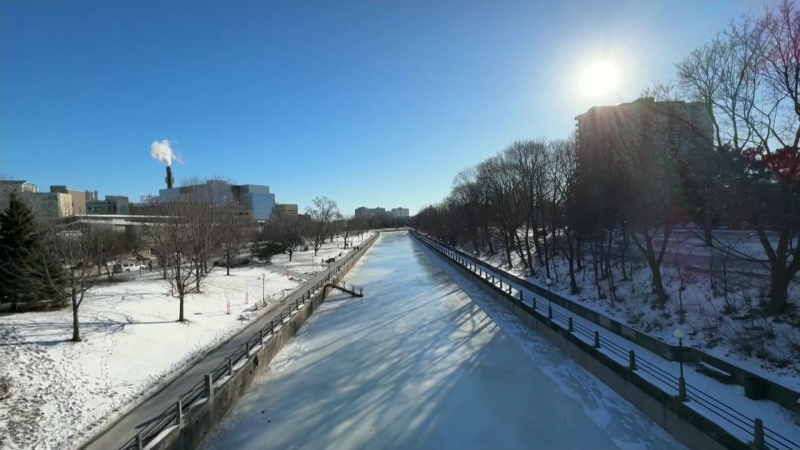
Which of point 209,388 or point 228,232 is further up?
point 228,232

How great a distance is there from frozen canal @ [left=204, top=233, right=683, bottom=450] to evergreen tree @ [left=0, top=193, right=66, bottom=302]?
1110 cm

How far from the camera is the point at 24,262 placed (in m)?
Result: 18.3

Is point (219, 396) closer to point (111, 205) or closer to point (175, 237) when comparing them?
point (175, 237)

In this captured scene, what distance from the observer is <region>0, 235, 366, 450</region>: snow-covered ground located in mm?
10047

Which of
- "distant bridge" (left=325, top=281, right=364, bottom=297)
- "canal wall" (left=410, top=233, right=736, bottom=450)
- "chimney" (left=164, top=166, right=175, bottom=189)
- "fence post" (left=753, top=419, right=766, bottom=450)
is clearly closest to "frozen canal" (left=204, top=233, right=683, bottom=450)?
"canal wall" (left=410, top=233, right=736, bottom=450)

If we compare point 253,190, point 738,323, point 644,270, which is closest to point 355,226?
point 253,190

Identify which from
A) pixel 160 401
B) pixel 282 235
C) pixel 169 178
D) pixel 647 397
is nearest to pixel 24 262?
pixel 160 401

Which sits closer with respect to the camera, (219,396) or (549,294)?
(219,396)

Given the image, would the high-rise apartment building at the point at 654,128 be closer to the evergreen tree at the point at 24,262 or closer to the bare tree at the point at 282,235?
the evergreen tree at the point at 24,262

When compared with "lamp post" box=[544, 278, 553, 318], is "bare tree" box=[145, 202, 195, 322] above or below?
above

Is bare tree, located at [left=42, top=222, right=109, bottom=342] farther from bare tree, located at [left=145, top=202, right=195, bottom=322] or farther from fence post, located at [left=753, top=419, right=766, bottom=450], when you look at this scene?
fence post, located at [left=753, top=419, right=766, bottom=450]

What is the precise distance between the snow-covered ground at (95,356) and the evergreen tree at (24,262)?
4.30 feet

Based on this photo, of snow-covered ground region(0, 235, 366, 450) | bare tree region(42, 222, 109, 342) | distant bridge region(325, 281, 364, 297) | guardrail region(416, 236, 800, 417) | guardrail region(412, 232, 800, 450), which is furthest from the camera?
distant bridge region(325, 281, 364, 297)

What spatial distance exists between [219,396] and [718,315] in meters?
16.8
